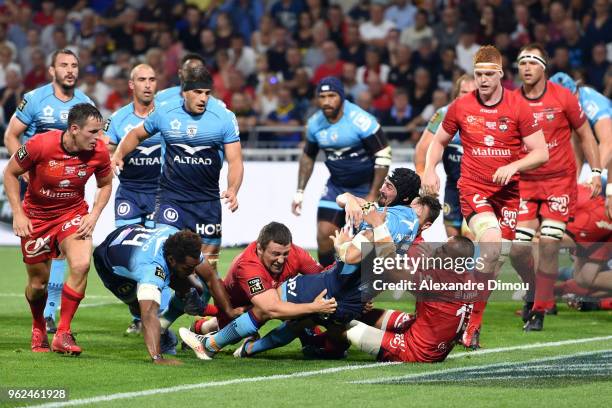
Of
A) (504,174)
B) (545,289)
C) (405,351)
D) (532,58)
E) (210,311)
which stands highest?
(532,58)

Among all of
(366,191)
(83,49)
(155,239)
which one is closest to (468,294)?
(155,239)

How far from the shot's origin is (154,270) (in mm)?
9844

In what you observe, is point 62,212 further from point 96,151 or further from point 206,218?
point 206,218

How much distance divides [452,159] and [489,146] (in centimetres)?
309

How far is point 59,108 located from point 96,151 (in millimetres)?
2607

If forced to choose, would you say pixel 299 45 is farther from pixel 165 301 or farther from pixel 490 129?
pixel 165 301

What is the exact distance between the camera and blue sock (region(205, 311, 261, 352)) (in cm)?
1002

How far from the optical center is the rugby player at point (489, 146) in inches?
443

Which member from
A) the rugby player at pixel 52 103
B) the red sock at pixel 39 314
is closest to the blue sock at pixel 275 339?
the red sock at pixel 39 314

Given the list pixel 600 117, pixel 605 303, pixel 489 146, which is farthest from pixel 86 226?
pixel 605 303

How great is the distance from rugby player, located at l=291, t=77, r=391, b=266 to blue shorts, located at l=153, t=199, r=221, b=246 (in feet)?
7.75

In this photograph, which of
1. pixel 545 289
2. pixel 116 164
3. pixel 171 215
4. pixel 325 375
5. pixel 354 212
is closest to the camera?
pixel 325 375

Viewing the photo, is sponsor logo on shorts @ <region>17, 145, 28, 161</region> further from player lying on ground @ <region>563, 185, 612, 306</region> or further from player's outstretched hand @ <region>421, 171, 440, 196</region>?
player lying on ground @ <region>563, 185, 612, 306</region>

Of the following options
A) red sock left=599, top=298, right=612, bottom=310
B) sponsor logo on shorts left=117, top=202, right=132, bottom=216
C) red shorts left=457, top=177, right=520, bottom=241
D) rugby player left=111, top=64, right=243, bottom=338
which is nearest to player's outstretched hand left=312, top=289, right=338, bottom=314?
red shorts left=457, top=177, right=520, bottom=241
